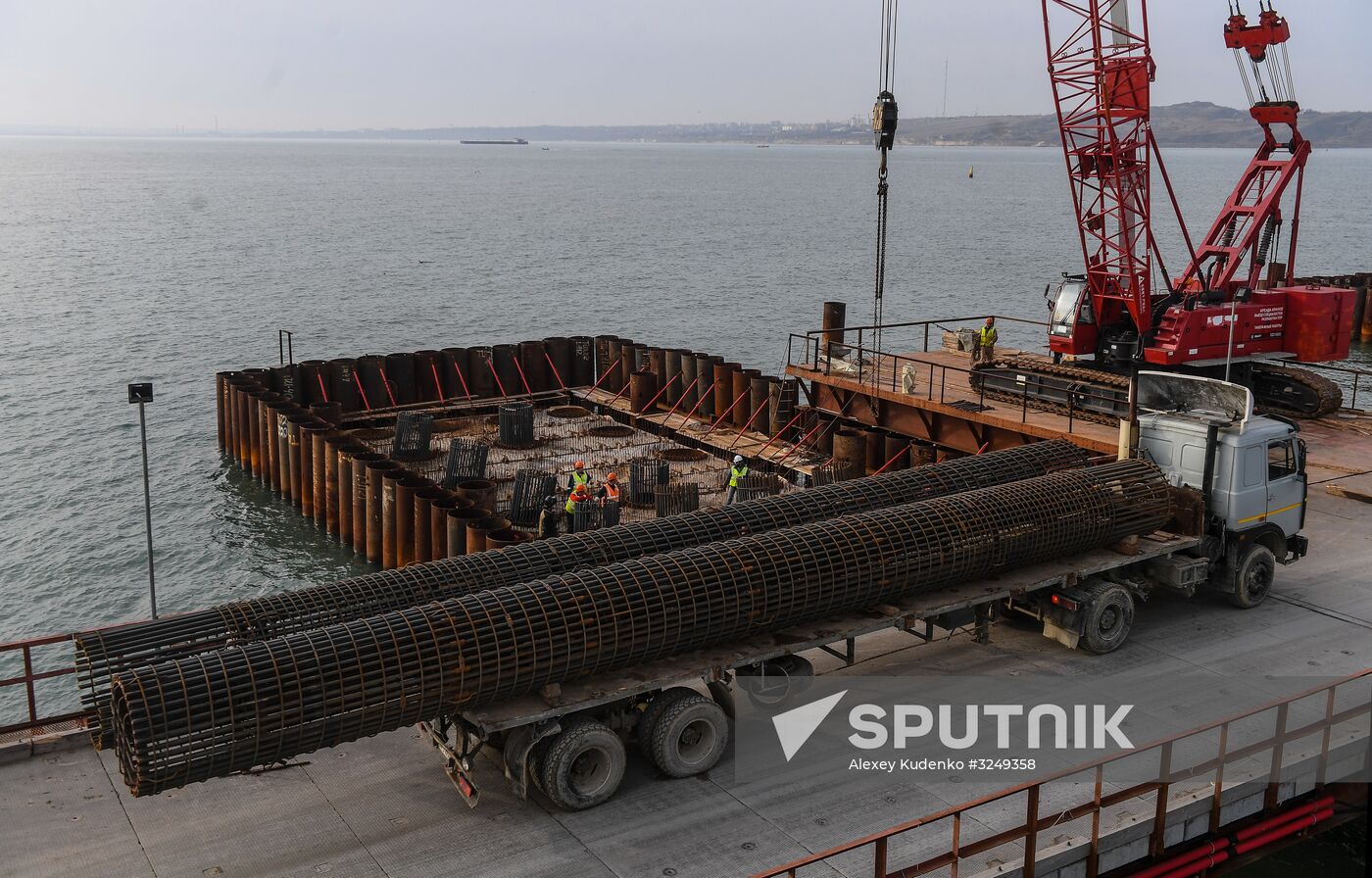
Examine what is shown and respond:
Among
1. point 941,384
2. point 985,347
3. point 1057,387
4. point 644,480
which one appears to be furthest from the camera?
point 985,347

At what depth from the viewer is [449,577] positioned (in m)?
14.1

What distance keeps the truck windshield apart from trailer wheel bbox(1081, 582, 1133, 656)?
→ 1540 centimetres

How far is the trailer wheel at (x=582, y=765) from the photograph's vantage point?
1230cm

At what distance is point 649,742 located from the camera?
42.8 ft

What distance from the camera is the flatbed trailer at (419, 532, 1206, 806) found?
12398 millimetres

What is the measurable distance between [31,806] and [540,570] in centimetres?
558

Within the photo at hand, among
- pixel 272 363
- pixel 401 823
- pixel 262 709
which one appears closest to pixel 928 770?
pixel 401 823

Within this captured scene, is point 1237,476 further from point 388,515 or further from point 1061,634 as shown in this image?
point 388,515

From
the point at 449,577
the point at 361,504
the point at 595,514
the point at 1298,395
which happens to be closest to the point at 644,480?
the point at 595,514

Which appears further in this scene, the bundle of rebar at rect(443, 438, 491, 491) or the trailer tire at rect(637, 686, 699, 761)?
the bundle of rebar at rect(443, 438, 491, 491)

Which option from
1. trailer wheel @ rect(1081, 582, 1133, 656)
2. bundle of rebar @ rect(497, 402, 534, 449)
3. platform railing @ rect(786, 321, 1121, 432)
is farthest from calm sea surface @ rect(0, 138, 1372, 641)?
trailer wheel @ rect(1081, 582, 1133, 656)

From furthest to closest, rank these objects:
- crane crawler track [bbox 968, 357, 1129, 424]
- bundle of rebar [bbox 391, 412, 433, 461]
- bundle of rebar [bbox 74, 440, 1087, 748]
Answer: bundle of rebar [bbox 391, 412, 433, 461] < crane crawler track [bbox 968, 357, 1129, 424] < bundle of rebar [bbox 74, 440, 1087, 748]

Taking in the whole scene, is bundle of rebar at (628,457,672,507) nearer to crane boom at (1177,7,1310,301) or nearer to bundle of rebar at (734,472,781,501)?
bundle of rebar at (734,472,781,501)

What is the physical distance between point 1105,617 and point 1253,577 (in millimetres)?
3181
